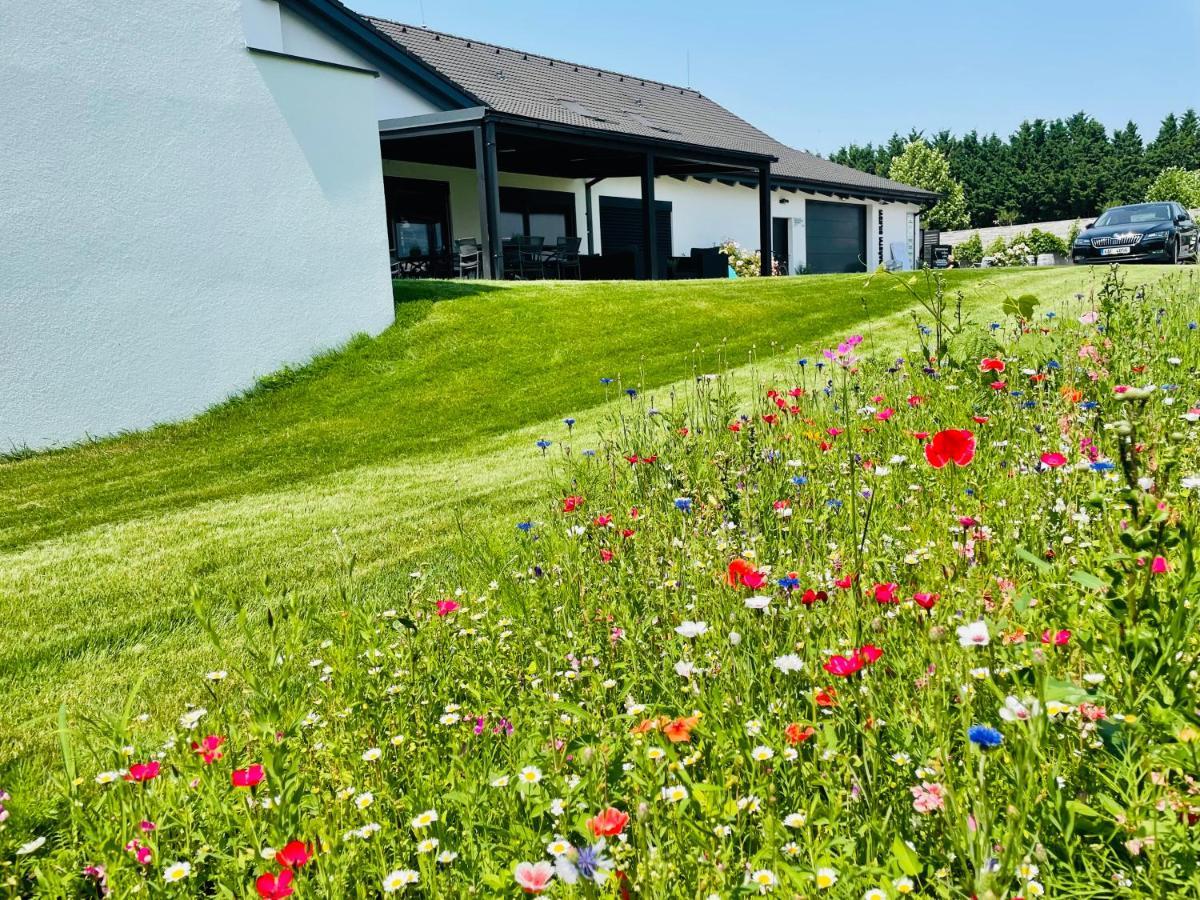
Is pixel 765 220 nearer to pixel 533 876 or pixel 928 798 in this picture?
pixel 928 798

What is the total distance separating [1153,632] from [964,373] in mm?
3168

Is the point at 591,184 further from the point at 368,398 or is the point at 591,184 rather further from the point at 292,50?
the point at 368,398

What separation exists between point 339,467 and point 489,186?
8.74 meters

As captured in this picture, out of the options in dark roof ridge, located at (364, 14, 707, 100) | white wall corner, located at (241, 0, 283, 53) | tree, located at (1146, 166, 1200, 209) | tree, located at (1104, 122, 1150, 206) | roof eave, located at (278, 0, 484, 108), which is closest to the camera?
white wall corner, located at (241, 0, 283, 53)

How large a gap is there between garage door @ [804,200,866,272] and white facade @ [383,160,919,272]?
0.76ft

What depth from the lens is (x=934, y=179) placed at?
54.5m

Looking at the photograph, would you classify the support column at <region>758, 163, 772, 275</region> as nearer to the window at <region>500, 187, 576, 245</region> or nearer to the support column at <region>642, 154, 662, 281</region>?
Result: the support column at <region>642, 154, 662, 281</region>

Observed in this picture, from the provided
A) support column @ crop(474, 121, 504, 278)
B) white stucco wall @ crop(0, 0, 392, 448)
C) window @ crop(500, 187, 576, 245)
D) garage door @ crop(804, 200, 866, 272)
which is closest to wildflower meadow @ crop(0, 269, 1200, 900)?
white stucco wall @ crop(0, 0, 392, 448)

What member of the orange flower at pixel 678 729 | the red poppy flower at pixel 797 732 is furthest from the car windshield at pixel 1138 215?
the orange flower at pixel 678 729

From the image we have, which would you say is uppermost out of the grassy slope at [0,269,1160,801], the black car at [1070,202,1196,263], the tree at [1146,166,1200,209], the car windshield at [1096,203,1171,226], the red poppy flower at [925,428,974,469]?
the tree at [1146,166,1200,209]

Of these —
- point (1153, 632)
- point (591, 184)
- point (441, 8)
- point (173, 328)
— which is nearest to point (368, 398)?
point (173, 328)

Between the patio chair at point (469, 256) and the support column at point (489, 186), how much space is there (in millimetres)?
1536

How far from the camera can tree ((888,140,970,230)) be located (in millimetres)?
54350

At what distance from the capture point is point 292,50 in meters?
12.5
